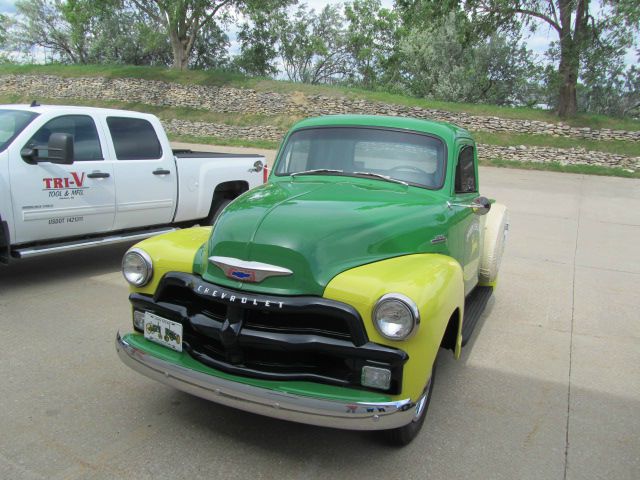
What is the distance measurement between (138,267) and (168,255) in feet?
0.65

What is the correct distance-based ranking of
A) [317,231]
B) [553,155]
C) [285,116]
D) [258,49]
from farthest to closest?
[258,49] → [285,116] → [553,155] → [317,231]

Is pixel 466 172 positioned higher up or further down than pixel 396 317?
higher up

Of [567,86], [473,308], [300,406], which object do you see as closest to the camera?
[300,406]

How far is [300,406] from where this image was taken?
105 inches

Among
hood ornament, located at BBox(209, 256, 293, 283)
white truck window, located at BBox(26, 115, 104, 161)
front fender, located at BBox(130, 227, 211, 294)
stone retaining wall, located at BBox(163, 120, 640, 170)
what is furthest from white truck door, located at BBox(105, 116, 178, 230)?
stone retaining wall, located at BBox(163, 120, 640, 170)

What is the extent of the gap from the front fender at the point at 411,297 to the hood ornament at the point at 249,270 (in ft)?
0.92

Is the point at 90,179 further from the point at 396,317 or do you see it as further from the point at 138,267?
the point at 396,317

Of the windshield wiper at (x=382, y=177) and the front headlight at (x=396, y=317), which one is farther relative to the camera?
the windshield wiper at (x=382, y=177)

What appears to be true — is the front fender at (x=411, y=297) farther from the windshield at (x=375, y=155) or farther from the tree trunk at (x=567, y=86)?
the tree trunk at (x=567, y=86)

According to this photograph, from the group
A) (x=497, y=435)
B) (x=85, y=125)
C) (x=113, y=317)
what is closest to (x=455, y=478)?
(x=497, y=435)

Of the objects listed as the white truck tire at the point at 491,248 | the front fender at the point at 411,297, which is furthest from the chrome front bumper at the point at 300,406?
the white truck tire at the point at 491,248

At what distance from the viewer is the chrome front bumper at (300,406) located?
8.70 feet

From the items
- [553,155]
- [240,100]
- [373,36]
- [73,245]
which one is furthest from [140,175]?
[373,36]

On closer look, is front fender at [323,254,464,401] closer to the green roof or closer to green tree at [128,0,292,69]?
the green roof
